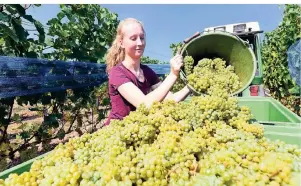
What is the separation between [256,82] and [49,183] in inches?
187

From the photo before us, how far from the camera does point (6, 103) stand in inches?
142

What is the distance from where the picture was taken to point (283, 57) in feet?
27.8

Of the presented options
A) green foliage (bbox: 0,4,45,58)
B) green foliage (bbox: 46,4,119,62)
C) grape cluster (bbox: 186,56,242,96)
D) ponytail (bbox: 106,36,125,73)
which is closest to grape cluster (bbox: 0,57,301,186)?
grape cluster (bbox: 186,56,242,96)

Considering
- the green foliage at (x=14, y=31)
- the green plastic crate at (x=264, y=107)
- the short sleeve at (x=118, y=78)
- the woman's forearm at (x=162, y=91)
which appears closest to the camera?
the woman's forearm at (x=162, y=91)

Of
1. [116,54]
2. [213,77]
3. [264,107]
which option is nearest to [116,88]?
[116,54]

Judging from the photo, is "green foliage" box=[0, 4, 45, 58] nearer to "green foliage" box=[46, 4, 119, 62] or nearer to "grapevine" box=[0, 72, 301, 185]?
"green foliage" box=[46, 4, 119, 62]

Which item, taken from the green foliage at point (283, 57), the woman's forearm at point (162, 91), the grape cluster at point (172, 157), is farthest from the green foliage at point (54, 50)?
the green foliage at point (283, 57)

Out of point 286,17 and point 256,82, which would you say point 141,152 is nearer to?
point 256,82

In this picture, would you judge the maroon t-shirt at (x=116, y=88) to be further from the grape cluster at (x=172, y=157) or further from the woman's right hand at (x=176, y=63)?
the grape cluster at (x=172, y=157)

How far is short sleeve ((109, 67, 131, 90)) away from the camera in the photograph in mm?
2270

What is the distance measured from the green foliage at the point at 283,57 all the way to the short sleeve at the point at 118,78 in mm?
6169

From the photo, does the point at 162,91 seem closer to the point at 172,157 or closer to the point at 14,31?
the point at 172,157

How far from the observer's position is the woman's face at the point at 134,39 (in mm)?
2338

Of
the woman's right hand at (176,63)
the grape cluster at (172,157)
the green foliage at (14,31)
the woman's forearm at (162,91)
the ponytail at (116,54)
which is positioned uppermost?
the green foliage at (14,31)
